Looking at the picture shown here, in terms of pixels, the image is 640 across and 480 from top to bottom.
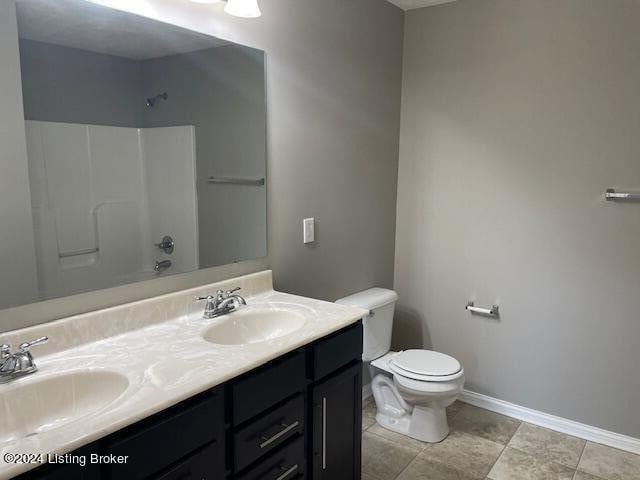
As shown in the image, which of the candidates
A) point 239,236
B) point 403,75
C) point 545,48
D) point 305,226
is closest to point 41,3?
point 239,236

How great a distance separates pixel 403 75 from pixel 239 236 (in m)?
1.66

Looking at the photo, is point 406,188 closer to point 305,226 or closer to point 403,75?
point 403,75

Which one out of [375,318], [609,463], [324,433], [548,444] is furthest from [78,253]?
[609,463]

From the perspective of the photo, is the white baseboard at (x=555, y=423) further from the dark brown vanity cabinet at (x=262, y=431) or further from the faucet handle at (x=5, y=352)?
the faucet handle at (x=5, y=352)

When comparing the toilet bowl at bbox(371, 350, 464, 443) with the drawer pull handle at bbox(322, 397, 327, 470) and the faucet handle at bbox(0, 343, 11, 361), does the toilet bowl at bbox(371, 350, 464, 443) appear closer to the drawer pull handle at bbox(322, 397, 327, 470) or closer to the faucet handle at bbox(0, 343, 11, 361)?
the drawer pull handle at bbox(322, 397, 327, 470)

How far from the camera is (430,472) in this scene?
229 centimetres

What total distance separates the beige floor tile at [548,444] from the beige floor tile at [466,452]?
143 millimetres

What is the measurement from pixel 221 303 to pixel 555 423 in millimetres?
2062

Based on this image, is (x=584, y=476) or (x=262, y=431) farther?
(x=584, y=476)

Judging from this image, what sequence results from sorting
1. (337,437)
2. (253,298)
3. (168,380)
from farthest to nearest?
1. (253,298)
2. (337,437)
3. (168,380)

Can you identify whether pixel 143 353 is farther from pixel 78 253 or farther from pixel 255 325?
pixel 255 325

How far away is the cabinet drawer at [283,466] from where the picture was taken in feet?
4.77

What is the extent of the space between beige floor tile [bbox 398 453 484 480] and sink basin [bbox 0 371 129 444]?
5.06 ft

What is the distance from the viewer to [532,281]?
8.80ft
